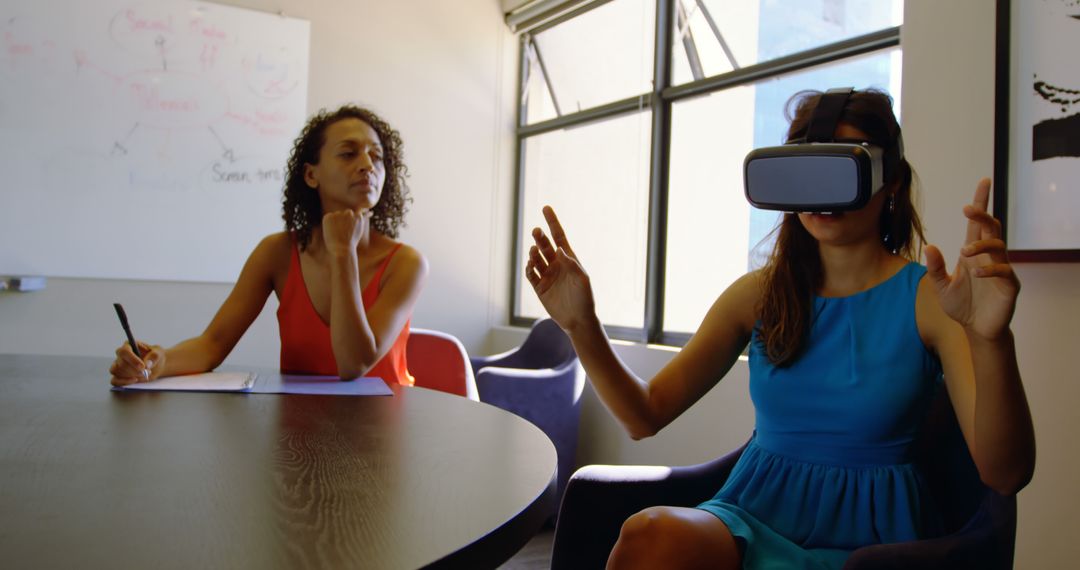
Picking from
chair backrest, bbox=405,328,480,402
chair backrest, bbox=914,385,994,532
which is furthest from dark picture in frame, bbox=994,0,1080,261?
chair backrest, bbox=405,328,480,402

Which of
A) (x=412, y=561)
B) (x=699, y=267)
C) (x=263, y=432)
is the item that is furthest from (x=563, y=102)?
(x=412, y=561)

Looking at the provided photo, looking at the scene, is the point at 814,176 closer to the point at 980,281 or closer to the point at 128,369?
the point at 980,281

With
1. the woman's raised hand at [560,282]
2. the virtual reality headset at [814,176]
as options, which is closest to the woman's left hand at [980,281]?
the virtual reality headset at [814,176]

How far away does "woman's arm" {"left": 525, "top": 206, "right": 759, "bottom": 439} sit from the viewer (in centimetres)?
136

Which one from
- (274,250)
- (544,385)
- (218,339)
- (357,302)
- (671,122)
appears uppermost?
(671,122)

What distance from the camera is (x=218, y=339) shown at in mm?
1928

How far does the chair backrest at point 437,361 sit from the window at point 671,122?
3.45ft

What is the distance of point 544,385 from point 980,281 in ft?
7.76

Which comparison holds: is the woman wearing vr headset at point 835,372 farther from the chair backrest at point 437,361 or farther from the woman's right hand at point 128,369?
the chair backrest at point 437,361

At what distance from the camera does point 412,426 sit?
1.18 m

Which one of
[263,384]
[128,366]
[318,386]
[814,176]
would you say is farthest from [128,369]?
[814,176]

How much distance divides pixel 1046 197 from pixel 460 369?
5.61 ft

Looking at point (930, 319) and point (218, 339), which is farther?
point (218, 339)

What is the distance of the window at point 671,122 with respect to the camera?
2.96 m
